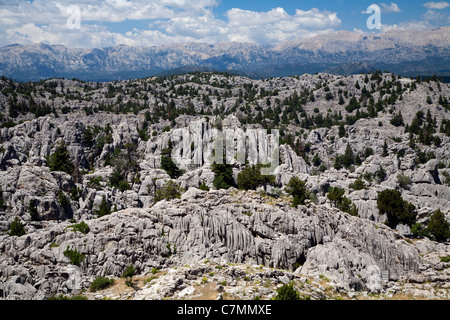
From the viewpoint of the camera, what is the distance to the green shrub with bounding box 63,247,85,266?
46.2 meters

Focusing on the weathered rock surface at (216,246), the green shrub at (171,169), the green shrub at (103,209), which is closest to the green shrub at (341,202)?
the weathered rock surface at (216,246)

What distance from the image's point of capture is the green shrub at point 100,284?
4312 centimetres

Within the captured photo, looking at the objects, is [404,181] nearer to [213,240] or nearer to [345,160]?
[345,160]

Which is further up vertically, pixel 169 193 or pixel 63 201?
pixel 169 193

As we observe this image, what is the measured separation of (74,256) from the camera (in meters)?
46.8

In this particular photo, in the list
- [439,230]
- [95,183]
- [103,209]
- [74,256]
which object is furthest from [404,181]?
[74,256]

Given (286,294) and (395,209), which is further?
(395,209)

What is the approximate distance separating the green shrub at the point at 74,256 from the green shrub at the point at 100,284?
176 inches

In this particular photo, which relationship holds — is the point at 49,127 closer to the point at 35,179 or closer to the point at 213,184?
the point at 35,179

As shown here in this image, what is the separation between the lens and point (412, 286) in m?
50.1

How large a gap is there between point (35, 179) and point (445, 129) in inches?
7603

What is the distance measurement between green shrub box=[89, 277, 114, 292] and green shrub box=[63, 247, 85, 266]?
4.46m

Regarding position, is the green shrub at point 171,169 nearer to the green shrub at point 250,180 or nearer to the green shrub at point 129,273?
the green shrub at point 250,180

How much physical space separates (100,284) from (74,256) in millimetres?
6703
